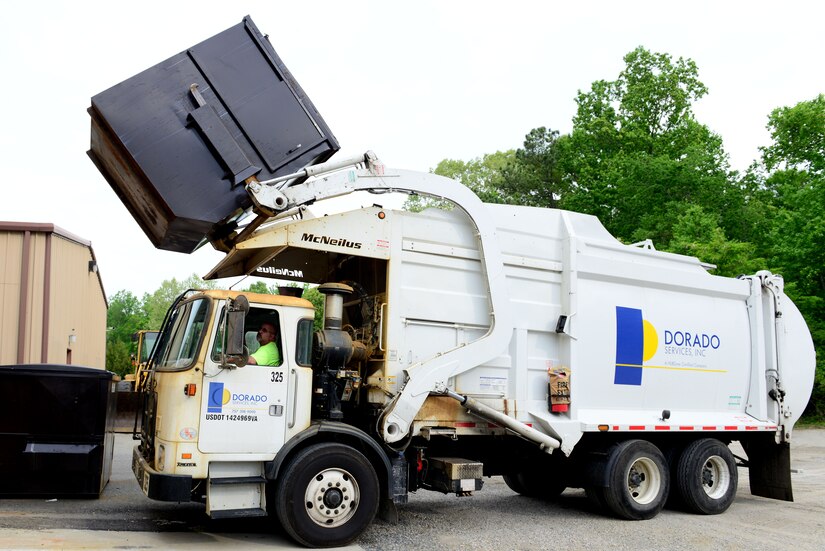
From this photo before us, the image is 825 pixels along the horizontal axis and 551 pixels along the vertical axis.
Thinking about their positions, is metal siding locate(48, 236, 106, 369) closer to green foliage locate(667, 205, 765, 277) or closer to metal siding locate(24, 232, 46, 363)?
metal siding locate(24, 232, 46, 363)

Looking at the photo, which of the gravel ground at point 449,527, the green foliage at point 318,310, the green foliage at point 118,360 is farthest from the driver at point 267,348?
the green foliage at point 118,360

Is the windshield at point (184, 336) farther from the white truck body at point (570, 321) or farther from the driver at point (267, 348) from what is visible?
the white truck body at point (570, 321)

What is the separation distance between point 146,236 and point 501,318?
3.72m

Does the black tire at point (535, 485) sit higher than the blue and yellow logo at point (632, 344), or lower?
lower

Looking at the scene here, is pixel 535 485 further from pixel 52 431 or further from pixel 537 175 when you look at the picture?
pixel 537 175

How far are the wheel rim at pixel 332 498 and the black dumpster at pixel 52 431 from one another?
3541 millimetres

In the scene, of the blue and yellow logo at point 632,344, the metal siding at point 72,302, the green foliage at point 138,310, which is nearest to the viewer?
the blue and yellow logo at point 632,344

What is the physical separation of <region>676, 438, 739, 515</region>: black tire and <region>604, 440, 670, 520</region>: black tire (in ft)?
1.18

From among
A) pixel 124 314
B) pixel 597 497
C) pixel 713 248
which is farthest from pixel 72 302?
pixel 124 314

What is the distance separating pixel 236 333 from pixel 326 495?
67.0 inches

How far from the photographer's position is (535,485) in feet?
33.9

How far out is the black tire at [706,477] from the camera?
9.27 metres

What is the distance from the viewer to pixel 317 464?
6742 mm

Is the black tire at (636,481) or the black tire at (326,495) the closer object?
the black tire at (326,495)
